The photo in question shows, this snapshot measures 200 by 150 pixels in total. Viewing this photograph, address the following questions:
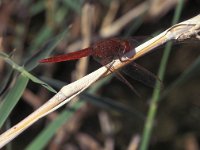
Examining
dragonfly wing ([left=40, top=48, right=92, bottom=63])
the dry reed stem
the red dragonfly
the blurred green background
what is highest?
the blurred green background

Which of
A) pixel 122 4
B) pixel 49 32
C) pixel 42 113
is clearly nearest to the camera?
pixel 42 113

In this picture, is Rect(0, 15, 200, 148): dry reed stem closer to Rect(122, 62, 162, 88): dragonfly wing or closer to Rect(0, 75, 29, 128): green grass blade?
Rect(0, 75, 29, 128): green grass blade

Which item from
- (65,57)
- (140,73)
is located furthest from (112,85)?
(65,57)

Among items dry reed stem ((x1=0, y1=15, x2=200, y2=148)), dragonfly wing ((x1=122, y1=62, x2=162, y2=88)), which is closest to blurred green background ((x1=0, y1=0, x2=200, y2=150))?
dragonfly wing ((x1=122, y1=62, x2=162, y2=88))

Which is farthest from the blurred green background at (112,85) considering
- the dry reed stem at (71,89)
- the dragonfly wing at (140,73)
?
the dry reed stem at (71,89)

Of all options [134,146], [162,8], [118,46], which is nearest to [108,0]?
[162,8]

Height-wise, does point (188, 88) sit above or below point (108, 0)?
below

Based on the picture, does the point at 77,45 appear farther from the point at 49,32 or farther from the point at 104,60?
the point at 104,60

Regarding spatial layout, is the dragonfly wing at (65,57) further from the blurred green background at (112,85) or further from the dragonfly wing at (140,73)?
the blurred green background at (112,85)
